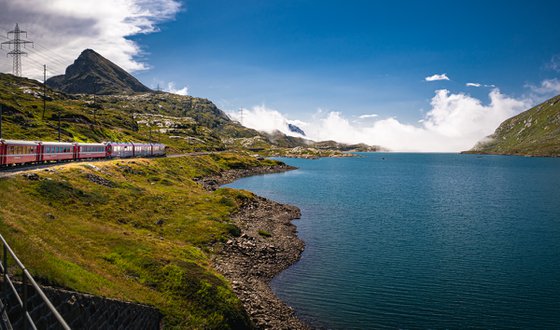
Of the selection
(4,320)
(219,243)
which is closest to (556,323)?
(219,243)

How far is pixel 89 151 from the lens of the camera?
96375 millimetres

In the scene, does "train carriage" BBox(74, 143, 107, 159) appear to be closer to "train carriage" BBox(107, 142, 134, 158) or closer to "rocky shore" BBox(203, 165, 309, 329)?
"train carriage" BBox(107, 142, 134, 158)

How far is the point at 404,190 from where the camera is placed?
136375 millimetres

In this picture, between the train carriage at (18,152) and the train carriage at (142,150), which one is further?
the train carriage at (142,150)

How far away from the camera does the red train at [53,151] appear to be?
195 ft

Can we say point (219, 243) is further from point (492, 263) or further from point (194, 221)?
point (492, 263)

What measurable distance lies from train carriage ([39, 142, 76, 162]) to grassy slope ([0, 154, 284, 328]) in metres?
10.3

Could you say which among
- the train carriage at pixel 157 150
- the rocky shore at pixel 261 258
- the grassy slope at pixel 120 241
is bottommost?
the rocky shore at pixel 261 258

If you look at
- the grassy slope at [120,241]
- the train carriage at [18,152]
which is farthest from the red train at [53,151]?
the grassy slope at [120,241]

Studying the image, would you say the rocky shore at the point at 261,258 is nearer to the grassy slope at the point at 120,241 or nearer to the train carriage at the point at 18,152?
the grassy slope at the point at 120,241

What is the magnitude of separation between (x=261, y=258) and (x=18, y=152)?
1957 inches

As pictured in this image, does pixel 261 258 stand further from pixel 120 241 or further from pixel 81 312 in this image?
pixel 81 312

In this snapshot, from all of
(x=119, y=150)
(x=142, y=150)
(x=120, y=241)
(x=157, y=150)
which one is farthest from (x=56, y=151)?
(x=157, y=150)

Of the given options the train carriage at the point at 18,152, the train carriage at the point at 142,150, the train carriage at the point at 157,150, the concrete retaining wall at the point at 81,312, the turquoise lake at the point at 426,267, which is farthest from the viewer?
the train carriage at the point at 157,150
